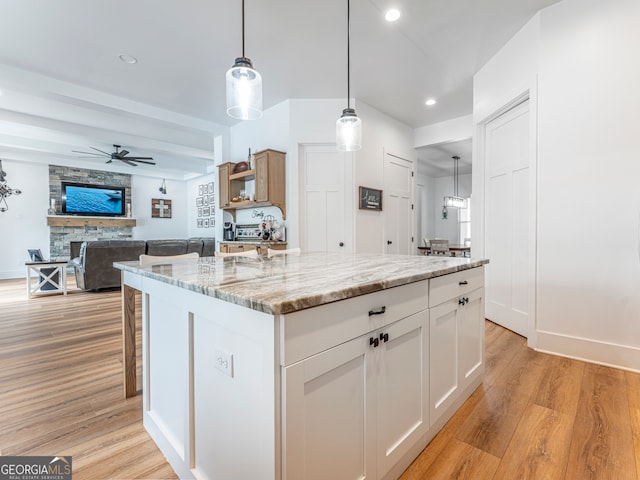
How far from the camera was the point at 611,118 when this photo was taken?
87.5 inches

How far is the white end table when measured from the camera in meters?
4.79

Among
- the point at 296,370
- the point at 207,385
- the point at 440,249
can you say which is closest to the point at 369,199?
the point at 440,249

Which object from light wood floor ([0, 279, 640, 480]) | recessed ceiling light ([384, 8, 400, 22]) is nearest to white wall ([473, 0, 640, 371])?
light wood floor ([0, 279, 640, 480])

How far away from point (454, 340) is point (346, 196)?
9.67 ft

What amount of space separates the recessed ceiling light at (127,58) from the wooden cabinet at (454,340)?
3786 millimetres

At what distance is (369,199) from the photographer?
4535 mm

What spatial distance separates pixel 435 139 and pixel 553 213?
3212mm

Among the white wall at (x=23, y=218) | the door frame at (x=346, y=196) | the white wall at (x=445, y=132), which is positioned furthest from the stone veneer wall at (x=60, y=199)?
the white wall at (x=445, y=132)

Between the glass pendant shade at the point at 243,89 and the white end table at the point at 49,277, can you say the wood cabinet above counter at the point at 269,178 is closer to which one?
the glass pendant shade at the point at 243,89

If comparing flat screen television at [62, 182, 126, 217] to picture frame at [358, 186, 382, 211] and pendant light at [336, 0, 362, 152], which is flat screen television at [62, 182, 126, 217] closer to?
picture frame at [358, 186, 382, 211]

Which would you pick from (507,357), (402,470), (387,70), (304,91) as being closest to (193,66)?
(304,91)

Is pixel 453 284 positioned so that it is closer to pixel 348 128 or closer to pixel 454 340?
pixel 454 340

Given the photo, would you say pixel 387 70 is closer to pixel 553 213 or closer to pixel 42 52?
pixel 553 213

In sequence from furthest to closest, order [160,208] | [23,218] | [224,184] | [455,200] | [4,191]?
[160,208] < [455,200] < [23,218] < [4,191] < [224,184]
